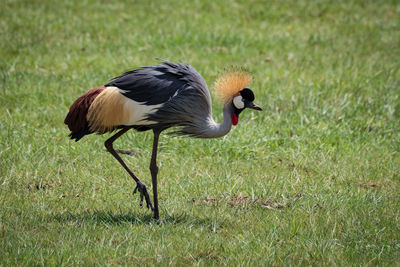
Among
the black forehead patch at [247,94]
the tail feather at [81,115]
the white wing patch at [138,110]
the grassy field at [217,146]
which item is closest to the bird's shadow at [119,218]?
the grassy field at [217,146]

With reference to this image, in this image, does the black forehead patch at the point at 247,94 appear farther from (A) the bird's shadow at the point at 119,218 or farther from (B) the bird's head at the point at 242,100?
(A) the bird's shadow at the point at 119,218

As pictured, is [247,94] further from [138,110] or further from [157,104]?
[138,110]

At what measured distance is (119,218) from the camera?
4.89 metres

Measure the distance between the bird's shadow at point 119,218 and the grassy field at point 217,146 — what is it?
2 centimetres

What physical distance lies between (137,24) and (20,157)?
546cm

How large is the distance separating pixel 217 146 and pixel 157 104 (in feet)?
6.78

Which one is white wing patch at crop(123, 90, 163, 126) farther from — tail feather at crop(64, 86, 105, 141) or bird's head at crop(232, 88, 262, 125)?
bird's head at crop(232, 88, 262, 125)

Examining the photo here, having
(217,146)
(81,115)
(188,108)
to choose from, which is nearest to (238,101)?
(188,108)

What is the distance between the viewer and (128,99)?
4.90m

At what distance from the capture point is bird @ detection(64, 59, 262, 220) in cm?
487

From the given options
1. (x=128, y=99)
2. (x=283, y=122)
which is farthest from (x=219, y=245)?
(x=283, y=122)

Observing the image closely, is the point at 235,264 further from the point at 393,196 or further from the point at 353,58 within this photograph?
the point at 353,58

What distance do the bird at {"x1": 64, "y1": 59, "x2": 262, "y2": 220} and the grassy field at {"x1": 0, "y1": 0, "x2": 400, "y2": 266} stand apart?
2.29ft

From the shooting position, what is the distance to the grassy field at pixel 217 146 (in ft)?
14.5
